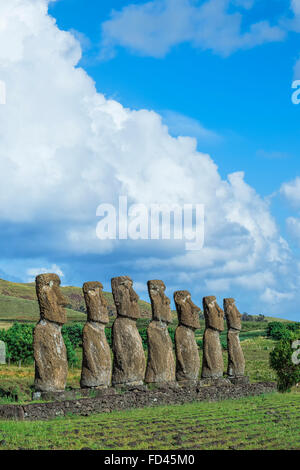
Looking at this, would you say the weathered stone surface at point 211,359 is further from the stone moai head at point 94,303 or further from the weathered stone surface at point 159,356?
the stone moai head at point 94,303

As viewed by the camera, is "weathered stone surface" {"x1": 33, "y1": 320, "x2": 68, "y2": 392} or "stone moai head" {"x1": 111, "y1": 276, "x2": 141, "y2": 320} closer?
"weathered stone surface" {"x1": 33, "y1": 320, "x2": 68, "y2": 392}

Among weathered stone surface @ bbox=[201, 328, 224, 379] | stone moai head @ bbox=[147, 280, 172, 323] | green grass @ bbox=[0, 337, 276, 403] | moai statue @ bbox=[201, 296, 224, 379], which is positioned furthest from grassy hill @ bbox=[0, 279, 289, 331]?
stone moai head @ bbox=[147, 280, 172, 323]

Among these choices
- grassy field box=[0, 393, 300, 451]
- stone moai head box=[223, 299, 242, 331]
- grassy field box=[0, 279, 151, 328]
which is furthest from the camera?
grassy field box=[0, 279, 151, 328]

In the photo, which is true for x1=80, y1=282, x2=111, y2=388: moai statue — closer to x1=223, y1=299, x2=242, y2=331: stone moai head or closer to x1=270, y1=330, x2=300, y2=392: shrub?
x1=223, y1=299, x2=242, y2=331: stone moai head

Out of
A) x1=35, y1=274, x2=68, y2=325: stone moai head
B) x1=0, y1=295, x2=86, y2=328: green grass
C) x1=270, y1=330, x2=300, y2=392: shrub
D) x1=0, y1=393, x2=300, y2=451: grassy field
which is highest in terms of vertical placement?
x1=0, y1=295, x2=86, y2=328: green grass

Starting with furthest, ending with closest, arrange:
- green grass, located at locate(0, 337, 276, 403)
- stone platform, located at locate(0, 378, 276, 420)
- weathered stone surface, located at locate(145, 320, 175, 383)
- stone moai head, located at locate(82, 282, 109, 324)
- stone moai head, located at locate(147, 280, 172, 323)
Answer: green grass, located at locate(0, 337, 276, 403)
stone moai head, located at locate(147, 280, 172, 323)
weathered stone surface, located at locate(145, 320, 175, 383)
stone moai head, located at locate(82, 282, 109, 324)
stone platform, located at locate(0, 378, 276, 420)

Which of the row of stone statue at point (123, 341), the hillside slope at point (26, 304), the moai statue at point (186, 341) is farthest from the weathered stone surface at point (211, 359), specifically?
the hillside slope at point (26, 304)

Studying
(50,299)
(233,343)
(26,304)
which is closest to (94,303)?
(50,299)

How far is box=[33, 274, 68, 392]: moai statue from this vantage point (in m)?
16.4

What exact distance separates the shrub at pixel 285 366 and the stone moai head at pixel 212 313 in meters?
6.43

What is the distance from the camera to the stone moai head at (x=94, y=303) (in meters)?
18.3

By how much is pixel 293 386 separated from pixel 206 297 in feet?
31.0

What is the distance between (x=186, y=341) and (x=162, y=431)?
28.4 feet
